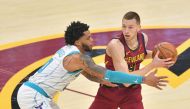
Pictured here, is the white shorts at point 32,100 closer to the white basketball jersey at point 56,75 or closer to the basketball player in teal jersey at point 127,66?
the white basketball jersey at point 56,75

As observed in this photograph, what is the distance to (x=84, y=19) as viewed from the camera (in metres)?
9.91

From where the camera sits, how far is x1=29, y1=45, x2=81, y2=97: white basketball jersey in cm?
435

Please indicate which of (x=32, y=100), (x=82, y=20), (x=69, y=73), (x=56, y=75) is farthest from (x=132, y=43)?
(x=82, y=20)

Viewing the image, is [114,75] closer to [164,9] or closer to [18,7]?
[164,9]

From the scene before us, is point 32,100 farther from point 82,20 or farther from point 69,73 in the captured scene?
point 82,20

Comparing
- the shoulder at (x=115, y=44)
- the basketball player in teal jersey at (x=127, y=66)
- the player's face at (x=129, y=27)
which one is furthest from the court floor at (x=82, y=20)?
the player's face at (x=129, y=27)

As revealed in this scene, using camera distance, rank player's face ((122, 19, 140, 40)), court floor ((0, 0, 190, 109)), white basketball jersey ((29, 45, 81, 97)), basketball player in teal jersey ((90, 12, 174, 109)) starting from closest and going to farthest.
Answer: white basketball jersey ((29, 45, 81, 97)) < player's face ((122, 19, 140, 40)) < basketball player in teal jersey ((90, 12, 174, 109)) < court floor ((0, 0, 190, 109))

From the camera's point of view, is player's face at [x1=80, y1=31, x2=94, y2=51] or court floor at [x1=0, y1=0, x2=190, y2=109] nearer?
player's face at [x1=80, y1=31, x2=94, y2=51]

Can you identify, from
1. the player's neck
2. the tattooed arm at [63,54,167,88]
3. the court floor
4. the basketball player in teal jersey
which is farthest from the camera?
the court floor

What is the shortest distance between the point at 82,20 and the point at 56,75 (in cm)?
555

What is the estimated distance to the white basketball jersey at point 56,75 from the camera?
4.35 m

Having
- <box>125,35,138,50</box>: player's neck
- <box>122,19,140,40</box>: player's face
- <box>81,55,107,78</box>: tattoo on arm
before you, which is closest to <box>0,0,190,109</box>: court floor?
<box>125,35,138,50</box>: player's neck

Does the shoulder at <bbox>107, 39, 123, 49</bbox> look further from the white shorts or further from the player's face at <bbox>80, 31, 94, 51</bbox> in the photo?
the white shorts

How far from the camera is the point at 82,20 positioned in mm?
9852
